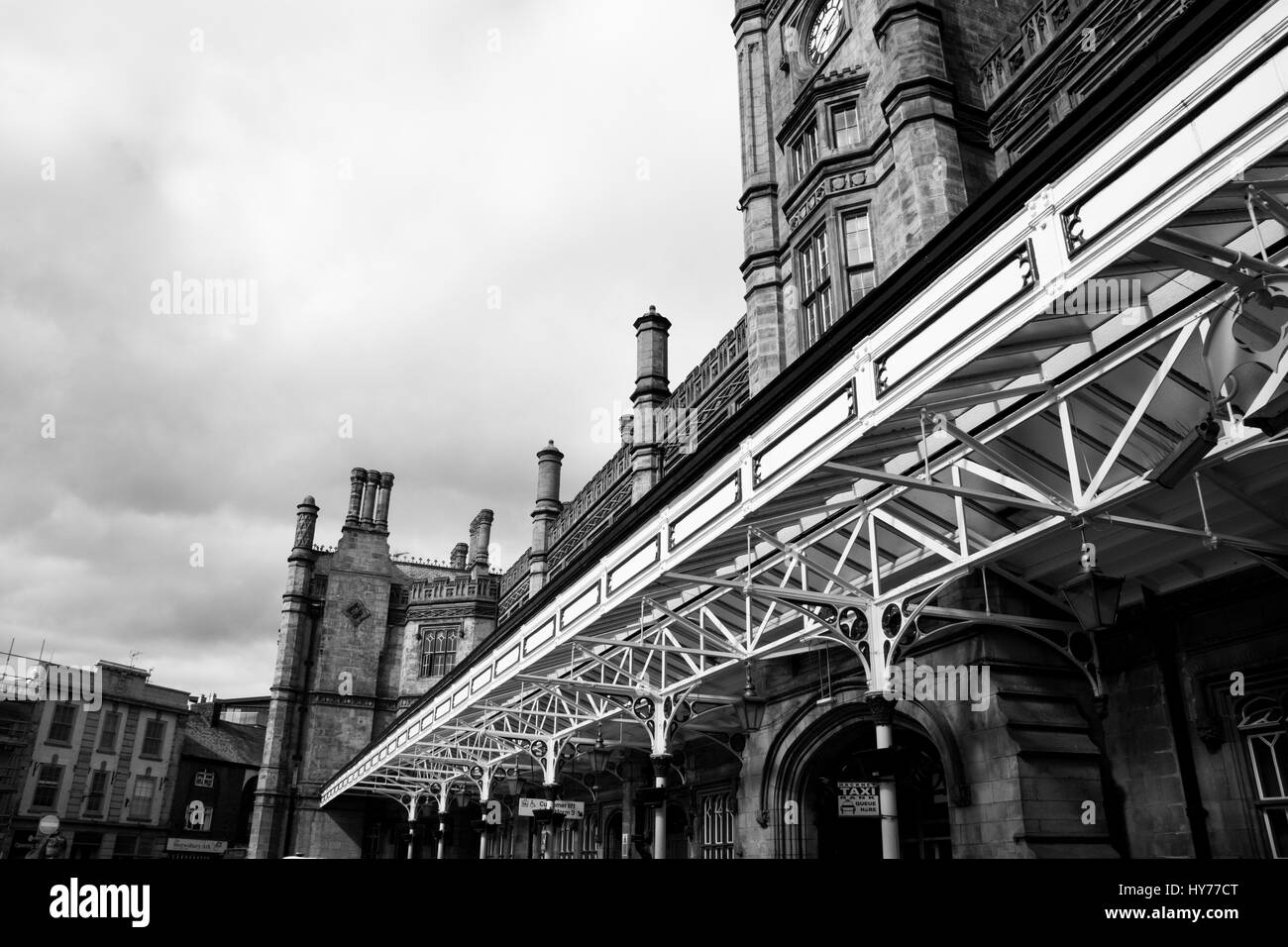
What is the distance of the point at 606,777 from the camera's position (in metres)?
25.0

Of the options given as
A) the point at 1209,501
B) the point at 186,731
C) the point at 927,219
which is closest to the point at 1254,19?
the point at 1209,501

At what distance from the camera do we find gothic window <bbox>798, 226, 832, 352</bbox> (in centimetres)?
1806

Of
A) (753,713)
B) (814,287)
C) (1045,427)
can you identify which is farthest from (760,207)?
(1045,427)

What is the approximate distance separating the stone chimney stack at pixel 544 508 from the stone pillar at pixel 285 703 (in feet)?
57.3

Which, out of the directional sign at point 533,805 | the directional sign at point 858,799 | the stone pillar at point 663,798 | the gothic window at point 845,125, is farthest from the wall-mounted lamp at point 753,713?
the gothic window at point 845,125

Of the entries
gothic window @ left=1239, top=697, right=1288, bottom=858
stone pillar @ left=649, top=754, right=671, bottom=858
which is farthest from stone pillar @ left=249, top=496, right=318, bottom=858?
gothic window @ left=1239, top=697, right=1288, bottom=858

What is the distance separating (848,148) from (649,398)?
11.5m

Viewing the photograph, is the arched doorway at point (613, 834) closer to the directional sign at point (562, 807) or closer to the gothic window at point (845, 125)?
the directional sign at point (562, 807)

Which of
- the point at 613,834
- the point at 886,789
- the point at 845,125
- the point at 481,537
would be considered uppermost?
the point at 481,537

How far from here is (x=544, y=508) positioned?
40.3m

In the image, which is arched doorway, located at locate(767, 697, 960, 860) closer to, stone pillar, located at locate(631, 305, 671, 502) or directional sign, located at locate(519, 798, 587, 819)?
directional sign, located at locate(519, 798, 587, 819)

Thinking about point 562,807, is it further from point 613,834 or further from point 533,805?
point 613,834

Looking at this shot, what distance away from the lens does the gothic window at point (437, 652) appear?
50719 mm
